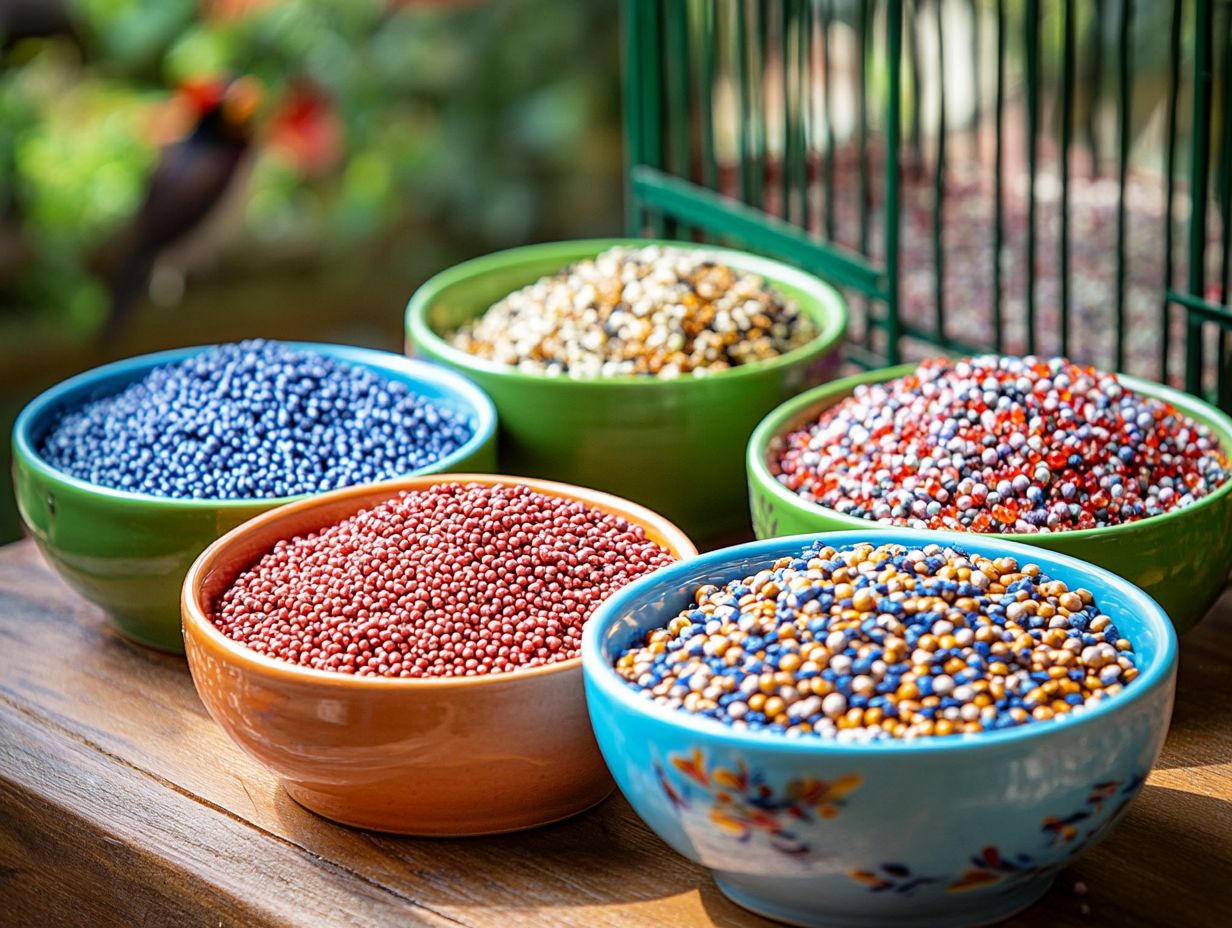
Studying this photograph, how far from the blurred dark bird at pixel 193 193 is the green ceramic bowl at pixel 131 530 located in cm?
156

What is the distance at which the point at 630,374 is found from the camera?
4.16 ft

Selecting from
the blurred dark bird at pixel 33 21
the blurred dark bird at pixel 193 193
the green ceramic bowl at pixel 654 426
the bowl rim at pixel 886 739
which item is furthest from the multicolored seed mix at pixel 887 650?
the blurred dark bird at pixel 33 21

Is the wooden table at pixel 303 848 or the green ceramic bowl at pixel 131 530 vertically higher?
the green ceramic bowl at pixel 131 530

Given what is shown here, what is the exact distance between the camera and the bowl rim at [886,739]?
722 mm

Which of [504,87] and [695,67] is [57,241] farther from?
[695,67]

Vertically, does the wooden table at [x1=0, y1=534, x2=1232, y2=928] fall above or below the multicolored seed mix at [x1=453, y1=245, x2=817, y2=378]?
below

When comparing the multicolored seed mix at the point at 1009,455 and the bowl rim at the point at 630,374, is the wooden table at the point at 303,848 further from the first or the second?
the bowl rim at the point at 630,374

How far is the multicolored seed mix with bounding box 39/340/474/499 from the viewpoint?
1.15 metres

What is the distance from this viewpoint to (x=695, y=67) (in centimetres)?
289

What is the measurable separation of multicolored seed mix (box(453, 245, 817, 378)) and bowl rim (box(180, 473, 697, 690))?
0.17 m

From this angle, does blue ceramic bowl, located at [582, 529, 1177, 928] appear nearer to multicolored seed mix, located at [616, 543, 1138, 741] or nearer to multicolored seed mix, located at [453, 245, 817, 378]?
multicolored seed mix, located at [616, 543, 1138, 741]

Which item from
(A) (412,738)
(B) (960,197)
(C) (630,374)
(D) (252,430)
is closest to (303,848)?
(A) (412,738)

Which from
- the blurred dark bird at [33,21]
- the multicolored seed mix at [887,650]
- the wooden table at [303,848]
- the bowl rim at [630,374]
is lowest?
the wooden table at [303,848]

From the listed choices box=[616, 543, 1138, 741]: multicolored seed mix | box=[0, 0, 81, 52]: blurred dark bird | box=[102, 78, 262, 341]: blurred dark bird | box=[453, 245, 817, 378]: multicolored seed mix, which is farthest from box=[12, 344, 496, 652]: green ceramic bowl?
box=[0, 0, 81, 52]: blurred dark bird
